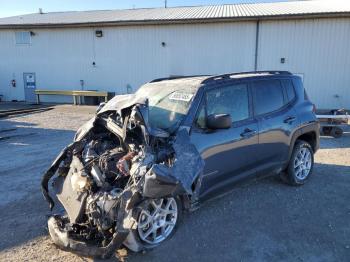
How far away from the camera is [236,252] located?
11.8ft

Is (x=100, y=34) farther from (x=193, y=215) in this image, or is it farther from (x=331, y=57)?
(x=193, y=215)

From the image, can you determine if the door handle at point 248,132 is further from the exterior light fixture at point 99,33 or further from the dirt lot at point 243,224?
the exterior light fixture at point 99,33

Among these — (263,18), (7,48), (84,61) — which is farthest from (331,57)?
(7,48)

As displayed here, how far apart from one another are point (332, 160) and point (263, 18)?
1065cm

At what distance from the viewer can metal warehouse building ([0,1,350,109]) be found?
Result: 1554 cm

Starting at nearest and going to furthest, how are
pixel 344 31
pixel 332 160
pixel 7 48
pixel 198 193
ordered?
pixel 198 193 → pixel 332 160 → pixel 344 31 → pixel 7 48

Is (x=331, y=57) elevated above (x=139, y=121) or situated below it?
above

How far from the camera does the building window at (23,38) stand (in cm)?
2051

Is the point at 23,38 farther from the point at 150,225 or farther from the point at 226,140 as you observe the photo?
the point at 150,225

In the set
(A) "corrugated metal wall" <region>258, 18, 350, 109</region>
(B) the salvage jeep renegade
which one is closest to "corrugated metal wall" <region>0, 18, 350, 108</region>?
(A) "corrugated metal wall" <region>258, 18, 350, 109</region>

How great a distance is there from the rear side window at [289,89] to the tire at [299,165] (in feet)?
2.58

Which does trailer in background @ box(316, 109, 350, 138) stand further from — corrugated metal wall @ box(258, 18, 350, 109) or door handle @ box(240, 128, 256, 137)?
corrugated metal wall @ box(258, 18, 350, 109)

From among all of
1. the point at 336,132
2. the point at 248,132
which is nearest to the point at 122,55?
the point at 336,132

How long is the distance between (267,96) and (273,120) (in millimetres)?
383
